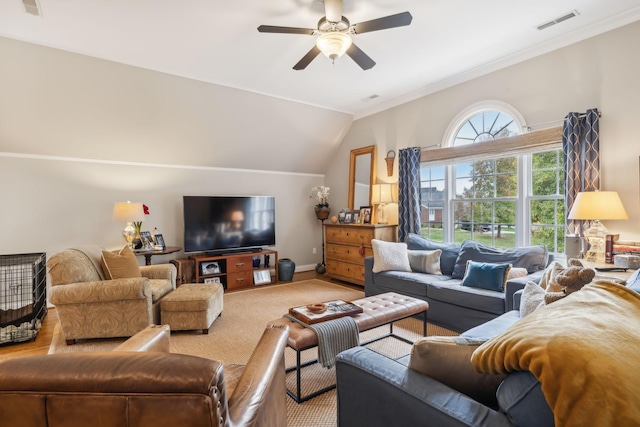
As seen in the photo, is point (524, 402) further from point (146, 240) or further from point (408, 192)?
point (146, 240)

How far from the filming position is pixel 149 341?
1.49m

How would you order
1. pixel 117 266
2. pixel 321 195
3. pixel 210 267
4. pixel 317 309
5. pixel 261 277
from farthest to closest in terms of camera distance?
1. pixel 321 195
2. pixel 261 277
3. pixel 210 267
4. pixel 117 266
5. pixel 317 309


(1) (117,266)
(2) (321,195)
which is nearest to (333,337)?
(1) (117,266)

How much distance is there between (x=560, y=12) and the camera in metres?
2.83

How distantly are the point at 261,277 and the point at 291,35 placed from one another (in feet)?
11.8

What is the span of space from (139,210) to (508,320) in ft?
13.8

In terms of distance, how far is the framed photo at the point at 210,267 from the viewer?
16.0 ft

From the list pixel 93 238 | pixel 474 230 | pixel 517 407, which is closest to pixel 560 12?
pixel 474 230

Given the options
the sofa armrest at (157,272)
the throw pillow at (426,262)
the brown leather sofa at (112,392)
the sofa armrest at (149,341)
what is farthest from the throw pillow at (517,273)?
the sofa armrest at (157,272)

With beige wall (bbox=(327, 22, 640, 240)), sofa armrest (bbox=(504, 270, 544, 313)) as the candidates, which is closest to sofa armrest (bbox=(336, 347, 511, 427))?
sofa armrest (bbox=(504, 270, 544, 313))

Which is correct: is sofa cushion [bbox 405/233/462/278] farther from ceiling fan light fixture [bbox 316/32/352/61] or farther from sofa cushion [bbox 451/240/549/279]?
ceiling fan light fixture [bbox 316/32/352/61]

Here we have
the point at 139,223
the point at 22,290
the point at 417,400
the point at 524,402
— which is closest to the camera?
the point at 524,402

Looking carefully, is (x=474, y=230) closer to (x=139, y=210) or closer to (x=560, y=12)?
(x=560, y=12)

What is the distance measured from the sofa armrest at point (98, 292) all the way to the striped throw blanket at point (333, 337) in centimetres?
165
